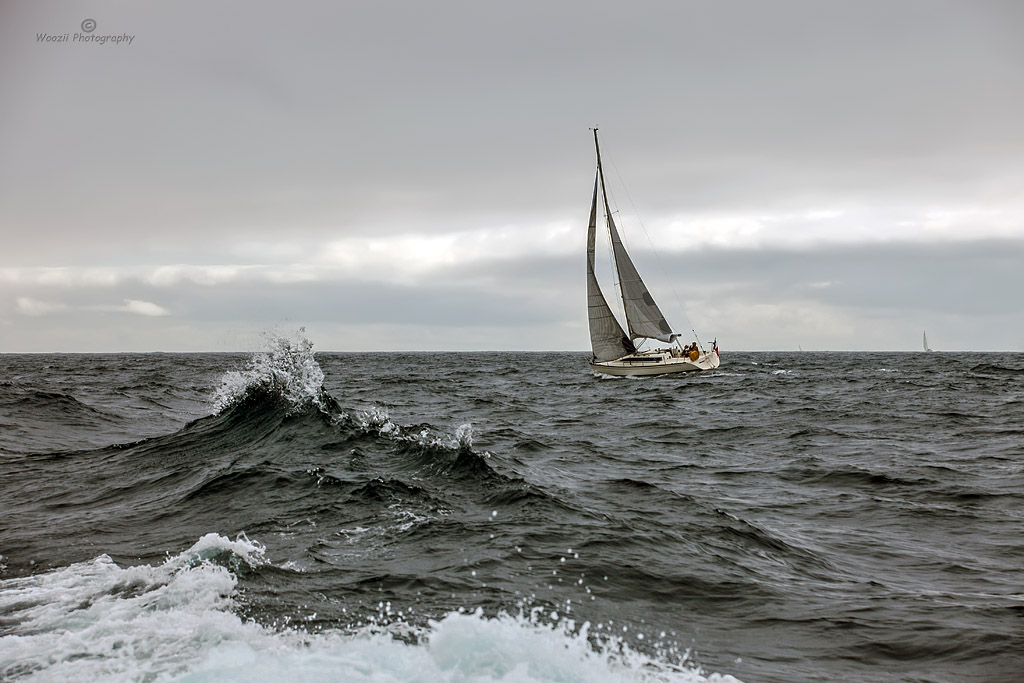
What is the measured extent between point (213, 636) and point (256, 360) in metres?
18.8

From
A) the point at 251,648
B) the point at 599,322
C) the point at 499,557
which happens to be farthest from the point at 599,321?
the point at 251,648

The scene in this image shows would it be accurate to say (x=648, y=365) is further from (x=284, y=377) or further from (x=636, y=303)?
(x=284, y=377)

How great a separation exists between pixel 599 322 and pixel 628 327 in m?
2.49

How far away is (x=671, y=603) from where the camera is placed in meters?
6.73

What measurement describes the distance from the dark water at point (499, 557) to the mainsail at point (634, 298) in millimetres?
30830

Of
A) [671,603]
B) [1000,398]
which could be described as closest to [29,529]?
[671,603]

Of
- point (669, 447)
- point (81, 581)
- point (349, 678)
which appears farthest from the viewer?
point (669, 447)

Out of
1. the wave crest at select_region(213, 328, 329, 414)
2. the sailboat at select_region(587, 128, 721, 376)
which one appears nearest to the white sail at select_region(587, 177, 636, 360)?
the sailboat at select_region(587, 128, 721, 376)

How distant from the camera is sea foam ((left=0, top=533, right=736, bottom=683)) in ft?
16.1

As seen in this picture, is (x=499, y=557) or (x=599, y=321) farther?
(x=599, y=321)

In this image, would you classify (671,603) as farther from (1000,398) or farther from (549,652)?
(1000,398)

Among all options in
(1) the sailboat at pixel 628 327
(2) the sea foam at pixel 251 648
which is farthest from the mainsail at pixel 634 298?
(2) the sea foam at pixel 251 648

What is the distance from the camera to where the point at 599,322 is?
4772 centimetres

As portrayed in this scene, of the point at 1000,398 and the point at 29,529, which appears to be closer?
the point at 29,529
